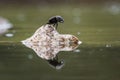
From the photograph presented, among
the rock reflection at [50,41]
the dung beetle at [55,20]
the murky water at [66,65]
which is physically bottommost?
the murky water at [66,65]

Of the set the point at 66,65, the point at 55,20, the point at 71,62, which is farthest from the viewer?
the point at 55,20

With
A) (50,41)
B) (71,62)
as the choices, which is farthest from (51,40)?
(71,62)

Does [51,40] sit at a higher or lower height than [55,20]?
lower

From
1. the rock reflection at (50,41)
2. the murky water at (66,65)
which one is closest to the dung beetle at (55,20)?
the rock reflection at (50,41)

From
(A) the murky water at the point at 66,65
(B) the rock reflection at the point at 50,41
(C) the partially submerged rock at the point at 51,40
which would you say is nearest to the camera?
(A) the murky water at the point at 66,65

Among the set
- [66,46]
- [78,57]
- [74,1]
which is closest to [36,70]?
[78,57]

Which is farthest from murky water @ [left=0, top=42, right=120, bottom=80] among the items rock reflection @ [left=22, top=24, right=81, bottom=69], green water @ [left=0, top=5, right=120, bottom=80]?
rock reflection @ [left=22, top=24, right=81, bottom=69]

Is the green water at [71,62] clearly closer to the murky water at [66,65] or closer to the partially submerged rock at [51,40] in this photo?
the murky water at [66,65]

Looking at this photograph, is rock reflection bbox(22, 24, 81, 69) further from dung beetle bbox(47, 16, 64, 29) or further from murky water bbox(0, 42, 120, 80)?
murky water bbox(0, 42, 120, 80)

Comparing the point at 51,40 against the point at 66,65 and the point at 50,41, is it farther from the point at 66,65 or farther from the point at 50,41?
the point at 66,65
